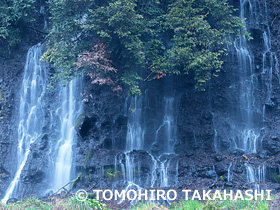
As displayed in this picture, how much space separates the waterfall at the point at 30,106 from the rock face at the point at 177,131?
1.03 ft

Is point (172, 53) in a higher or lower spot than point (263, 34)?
lower

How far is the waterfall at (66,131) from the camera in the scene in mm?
12023

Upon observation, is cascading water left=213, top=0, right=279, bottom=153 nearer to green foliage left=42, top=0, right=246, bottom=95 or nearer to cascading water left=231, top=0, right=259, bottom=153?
cascading water left=231, top=0, right=259, bottom=153

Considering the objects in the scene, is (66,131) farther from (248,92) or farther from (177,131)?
(248,92)

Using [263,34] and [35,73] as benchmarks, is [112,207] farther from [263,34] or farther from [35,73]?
[263,34]

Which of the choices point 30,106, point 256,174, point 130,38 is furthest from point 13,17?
point 256,174

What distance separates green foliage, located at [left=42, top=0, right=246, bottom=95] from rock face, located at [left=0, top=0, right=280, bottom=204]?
1513mm

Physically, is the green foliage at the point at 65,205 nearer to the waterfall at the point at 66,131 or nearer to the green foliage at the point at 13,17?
the waterfall at the point at 66,131

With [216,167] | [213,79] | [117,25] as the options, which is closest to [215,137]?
[216,167]

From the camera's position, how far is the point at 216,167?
11.4 metres

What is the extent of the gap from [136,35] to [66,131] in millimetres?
5351

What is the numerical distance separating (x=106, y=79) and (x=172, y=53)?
2756mm

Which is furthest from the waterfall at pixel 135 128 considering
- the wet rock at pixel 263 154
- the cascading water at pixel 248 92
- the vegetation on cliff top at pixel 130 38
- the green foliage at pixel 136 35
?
the wet rock at pixel 263 154

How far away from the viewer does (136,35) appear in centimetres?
1091
